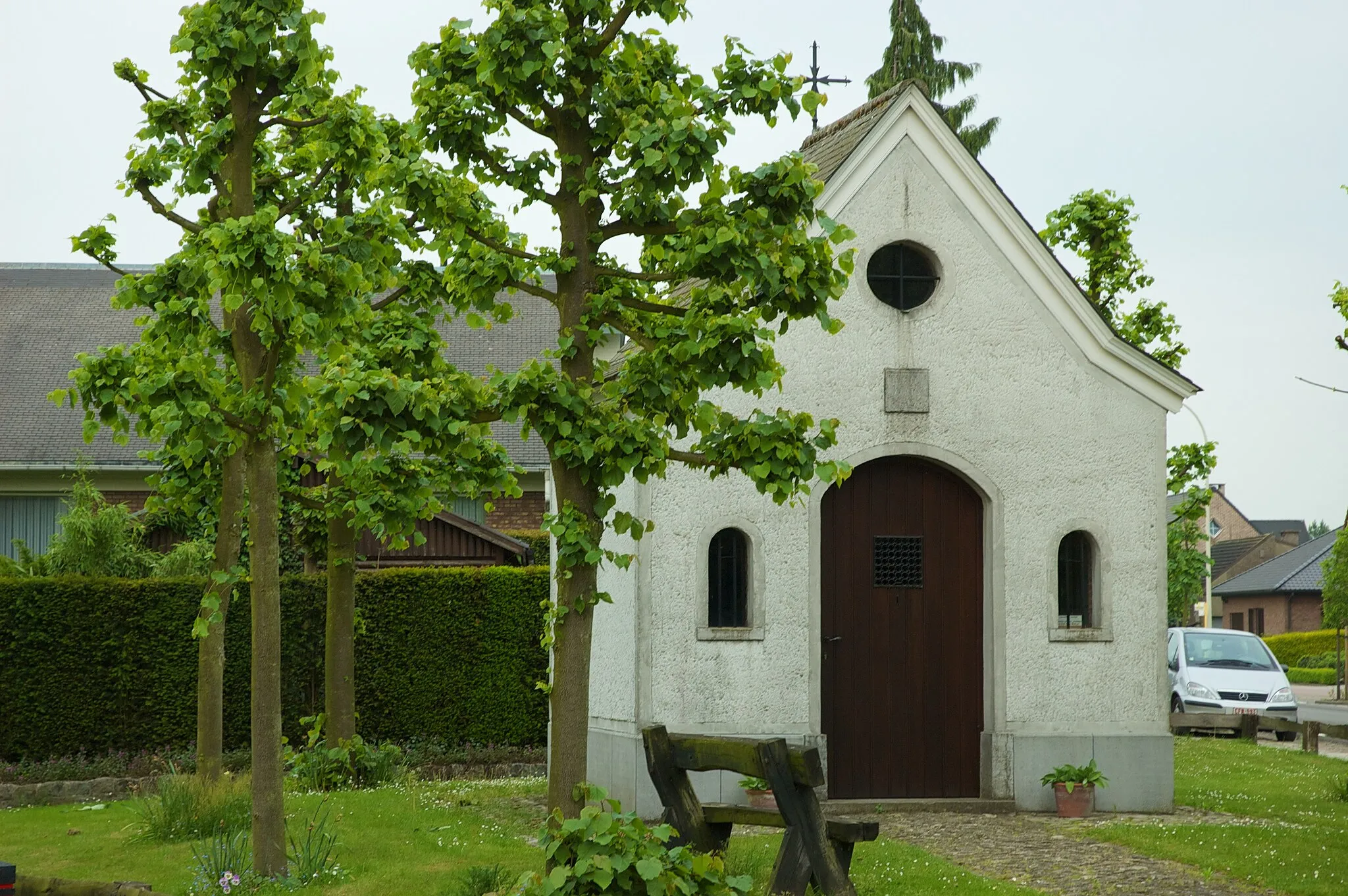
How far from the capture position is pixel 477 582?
56.4 feet

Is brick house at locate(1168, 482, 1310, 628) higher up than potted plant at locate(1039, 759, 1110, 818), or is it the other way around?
brick house at locate(1168, 482, 1310, 628)

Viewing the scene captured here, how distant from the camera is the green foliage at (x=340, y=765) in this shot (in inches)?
551

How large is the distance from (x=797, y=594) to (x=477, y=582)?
6050 millimetres

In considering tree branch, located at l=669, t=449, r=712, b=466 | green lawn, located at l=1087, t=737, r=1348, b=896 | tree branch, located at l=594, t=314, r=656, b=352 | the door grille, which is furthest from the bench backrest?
the door grille

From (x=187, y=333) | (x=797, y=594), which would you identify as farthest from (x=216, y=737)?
(x=797, y=594)

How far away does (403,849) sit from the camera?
32.8ft

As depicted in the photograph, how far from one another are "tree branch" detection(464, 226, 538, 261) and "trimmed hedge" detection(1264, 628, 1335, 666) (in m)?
48.2

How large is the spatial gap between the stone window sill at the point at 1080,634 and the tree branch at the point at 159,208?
7945 millimetres

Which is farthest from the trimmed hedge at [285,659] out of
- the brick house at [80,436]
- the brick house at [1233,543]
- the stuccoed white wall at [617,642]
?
the brick house at [1233,543]

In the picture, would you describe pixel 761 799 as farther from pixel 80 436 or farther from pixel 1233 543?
pixel 1233 543

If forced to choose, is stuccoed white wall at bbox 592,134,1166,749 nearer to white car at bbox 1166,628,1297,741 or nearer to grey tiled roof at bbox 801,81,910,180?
grey tiled roof at bbox 801,81,910,180

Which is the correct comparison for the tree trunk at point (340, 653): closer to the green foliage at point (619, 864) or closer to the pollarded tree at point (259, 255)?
the pollarded tree at point (259, 255)

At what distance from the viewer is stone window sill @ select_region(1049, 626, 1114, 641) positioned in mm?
12594

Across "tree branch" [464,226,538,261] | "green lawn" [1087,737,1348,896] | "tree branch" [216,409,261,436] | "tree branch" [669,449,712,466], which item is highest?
"tree branch" [464,226,538,261]
